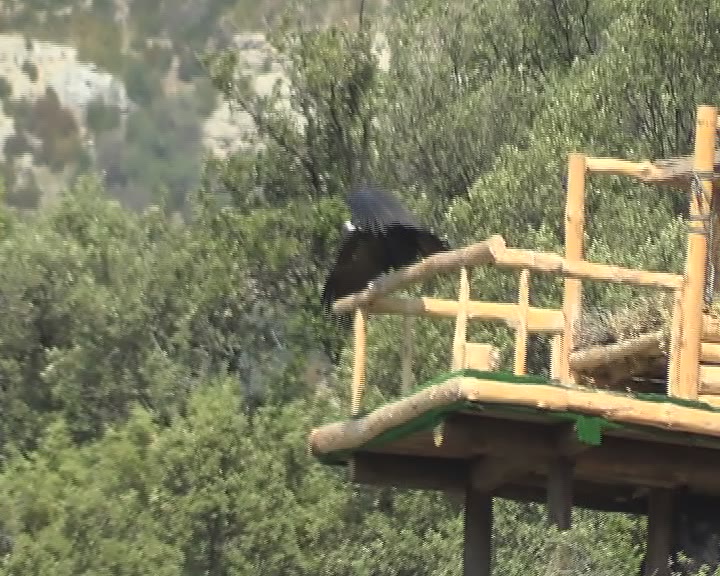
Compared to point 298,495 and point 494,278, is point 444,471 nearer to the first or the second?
point 494,278

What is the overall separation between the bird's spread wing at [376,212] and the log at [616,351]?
1155 mm

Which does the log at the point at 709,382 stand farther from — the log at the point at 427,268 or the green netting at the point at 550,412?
the log at the point at 427,268

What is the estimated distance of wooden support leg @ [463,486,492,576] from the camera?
1096cm

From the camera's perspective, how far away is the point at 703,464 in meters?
9.88

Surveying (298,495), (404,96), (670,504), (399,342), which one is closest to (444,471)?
(670,504)

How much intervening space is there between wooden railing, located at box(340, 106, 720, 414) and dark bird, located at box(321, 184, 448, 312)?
28 cm

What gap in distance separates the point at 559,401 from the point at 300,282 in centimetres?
2077

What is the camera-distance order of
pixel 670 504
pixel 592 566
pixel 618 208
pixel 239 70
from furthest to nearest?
1. pixel 239 70
2. pixel 618 208
3. pixel 592 566
4. pixel 670 504

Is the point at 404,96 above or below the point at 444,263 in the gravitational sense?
above

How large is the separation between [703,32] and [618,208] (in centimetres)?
241

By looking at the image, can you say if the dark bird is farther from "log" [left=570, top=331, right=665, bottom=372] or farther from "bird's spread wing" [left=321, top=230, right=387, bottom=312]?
"log" [left=570, top=331, right=665, bottom=372]

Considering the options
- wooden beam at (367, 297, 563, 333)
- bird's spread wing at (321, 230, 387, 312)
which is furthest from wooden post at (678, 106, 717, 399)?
bird's spread wing at (321, 230, 387, 312)

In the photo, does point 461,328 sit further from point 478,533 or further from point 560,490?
point 478,533

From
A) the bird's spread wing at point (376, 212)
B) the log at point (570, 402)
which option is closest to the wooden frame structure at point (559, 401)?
the log at point (570, 402)
